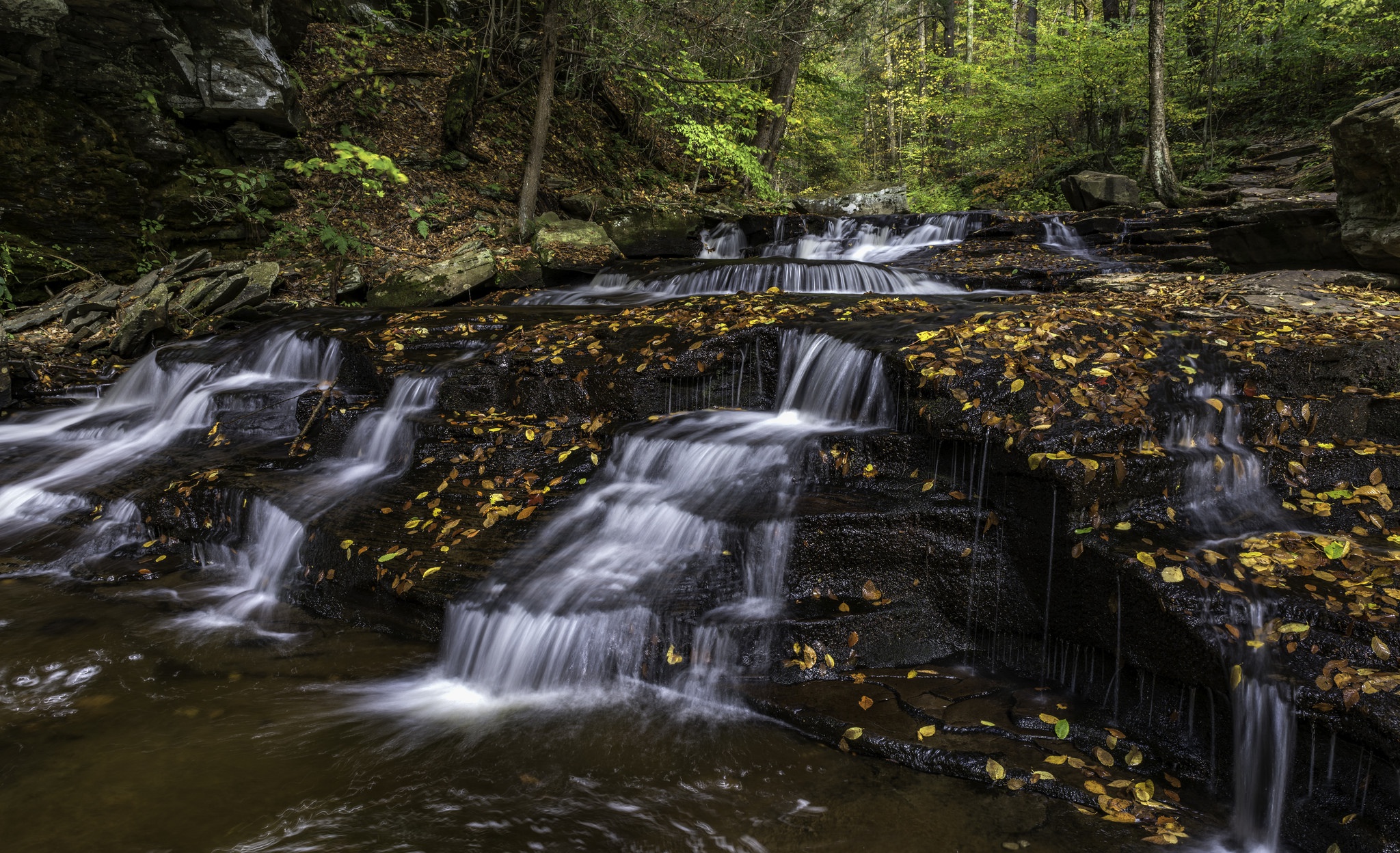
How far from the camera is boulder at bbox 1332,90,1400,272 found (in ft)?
22.5

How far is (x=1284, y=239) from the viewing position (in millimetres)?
8945

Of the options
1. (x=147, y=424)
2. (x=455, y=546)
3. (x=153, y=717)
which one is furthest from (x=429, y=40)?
(x=153, y=717)

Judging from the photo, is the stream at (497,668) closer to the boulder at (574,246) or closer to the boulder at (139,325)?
the boulder at (139,325)

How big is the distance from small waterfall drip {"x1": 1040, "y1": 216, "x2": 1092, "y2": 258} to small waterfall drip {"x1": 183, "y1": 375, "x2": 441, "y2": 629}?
10711 mm

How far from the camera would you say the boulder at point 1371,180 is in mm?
6863

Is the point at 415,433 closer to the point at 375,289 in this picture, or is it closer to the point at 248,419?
the point at 248,419

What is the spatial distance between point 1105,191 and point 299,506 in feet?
49.2

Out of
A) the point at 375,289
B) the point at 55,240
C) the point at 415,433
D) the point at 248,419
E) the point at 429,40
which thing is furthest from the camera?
the point at 429,40

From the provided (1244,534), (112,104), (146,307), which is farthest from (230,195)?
(1244,534)

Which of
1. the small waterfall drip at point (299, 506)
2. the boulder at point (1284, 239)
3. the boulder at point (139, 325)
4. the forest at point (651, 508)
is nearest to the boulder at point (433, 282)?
the forest at point (651, 508)

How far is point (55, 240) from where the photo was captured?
991 centimetres

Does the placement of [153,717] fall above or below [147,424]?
below

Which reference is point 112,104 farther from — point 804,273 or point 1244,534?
point 1244,534

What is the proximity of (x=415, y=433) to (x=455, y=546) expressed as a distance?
1800mm
